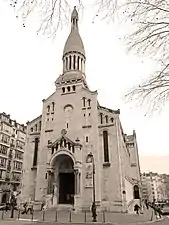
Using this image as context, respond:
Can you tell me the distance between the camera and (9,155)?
49.1 metres

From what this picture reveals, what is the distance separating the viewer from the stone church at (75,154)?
94.0 feet

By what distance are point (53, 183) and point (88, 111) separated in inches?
468

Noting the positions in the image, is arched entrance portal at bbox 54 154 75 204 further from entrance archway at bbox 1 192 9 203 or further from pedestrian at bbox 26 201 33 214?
entrance archway at bbox 1 192 9 203

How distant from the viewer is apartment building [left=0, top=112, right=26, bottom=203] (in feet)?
152

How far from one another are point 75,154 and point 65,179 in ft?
16.9

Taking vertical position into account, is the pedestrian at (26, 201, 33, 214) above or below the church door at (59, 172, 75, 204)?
below

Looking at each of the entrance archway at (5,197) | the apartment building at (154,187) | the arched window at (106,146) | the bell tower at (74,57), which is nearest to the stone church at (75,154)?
the arched window at (106,146)

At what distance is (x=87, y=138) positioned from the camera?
32.2 metres

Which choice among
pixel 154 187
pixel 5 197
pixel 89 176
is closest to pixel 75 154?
pixel 89 176

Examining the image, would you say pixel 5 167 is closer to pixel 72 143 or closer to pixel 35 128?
pixel 35 128

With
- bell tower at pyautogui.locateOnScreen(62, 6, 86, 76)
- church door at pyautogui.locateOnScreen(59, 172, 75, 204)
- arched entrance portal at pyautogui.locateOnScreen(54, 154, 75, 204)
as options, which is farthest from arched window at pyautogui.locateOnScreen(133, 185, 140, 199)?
bell tower at pyautogui.locateOnScreen(62, 6, 86, 76)

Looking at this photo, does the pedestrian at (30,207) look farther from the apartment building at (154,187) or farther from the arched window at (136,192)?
the apartment building at (154,187)

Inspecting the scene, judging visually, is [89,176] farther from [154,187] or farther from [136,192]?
[154,187]

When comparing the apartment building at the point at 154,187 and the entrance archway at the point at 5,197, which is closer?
the entrance archway at the point at 5,197
